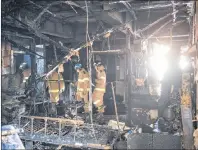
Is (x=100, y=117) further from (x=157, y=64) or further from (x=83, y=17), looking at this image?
(x=157, y=64)

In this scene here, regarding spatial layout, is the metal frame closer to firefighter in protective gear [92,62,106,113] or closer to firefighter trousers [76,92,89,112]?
firefighter trousers [76,92,89,112]

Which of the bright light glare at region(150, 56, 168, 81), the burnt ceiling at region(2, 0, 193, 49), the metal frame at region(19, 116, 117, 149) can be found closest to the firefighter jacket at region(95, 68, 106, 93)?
the burnt ceiling at region(2, 0, 193, 49)

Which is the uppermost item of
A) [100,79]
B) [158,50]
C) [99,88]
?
[158,50]

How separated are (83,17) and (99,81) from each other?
321cm

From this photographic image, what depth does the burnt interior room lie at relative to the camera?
7438 millimetres

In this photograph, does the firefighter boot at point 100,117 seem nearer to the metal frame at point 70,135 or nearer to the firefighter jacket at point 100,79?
the firefighter jacket at point 100,79

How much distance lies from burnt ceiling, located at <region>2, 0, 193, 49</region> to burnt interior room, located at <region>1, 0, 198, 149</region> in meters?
0.04

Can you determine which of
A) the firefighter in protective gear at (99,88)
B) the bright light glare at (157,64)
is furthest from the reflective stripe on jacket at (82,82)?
the bright light glare at (157,64)

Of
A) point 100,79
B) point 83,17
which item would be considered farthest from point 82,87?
point 83,17

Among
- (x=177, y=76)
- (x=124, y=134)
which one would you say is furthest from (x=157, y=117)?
(x=124, y=134)

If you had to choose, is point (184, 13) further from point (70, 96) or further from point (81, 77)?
point (70, 96)

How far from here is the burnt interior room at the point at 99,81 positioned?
293 inches

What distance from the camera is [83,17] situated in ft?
35.3

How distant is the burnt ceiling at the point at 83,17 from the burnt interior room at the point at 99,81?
4 cm
